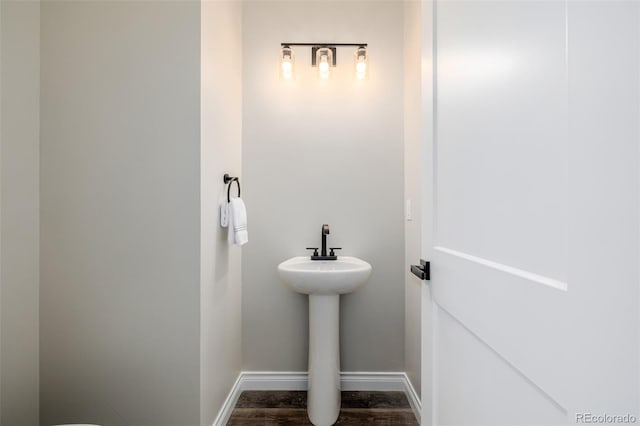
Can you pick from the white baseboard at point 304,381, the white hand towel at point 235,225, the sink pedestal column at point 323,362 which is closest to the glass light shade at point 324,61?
the white hand towel at point 235,225

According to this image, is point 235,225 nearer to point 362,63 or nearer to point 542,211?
point 362,63

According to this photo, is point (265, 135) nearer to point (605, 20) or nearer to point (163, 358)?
point (163, 358)

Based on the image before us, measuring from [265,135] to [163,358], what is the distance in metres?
1.39

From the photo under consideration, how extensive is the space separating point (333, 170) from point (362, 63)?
681 mm

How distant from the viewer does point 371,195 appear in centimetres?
225

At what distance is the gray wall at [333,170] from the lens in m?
2.24

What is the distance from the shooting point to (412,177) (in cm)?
205

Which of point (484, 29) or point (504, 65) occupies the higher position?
point (484, 29)

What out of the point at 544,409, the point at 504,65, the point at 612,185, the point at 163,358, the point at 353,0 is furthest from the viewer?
the point at 353,0

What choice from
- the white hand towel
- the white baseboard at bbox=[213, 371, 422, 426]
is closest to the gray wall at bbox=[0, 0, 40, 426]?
the white hand towel

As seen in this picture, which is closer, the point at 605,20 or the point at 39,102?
the point at 605,20

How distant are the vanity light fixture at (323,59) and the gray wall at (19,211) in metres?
1.20

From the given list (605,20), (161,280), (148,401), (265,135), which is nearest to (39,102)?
(161,280)

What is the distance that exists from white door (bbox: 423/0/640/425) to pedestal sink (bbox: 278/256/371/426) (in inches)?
36.8
